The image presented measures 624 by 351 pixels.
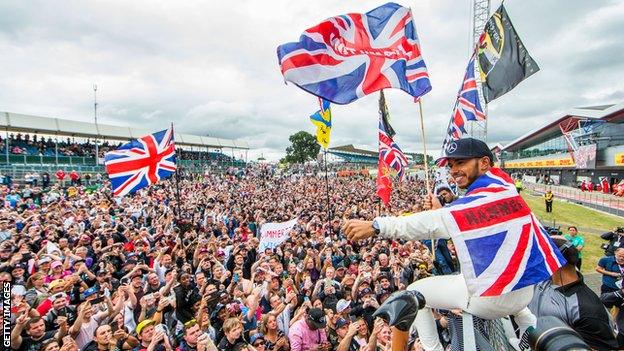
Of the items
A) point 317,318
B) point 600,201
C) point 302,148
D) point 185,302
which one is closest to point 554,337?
point 317,318

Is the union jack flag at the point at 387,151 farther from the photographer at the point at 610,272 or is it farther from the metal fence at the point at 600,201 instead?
the metal fence at the point at 600,201

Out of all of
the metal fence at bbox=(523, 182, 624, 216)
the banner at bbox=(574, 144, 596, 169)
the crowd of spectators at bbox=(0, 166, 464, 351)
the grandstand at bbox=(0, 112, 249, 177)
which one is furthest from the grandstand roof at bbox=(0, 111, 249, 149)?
the banner at bbox=(574, 144, 596, 169)

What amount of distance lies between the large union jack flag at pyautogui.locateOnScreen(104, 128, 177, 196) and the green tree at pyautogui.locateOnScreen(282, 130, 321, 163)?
8370 centimetres

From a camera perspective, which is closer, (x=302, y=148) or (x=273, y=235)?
(x=273, y=235)

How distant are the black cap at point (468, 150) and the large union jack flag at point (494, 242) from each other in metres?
0.24

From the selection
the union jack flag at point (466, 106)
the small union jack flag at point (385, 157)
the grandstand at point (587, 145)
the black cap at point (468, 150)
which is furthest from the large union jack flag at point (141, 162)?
the grandstand at point (587, 145)

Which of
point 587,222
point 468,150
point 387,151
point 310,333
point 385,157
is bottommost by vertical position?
point 587,222

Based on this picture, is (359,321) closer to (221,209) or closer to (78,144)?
(221,209)

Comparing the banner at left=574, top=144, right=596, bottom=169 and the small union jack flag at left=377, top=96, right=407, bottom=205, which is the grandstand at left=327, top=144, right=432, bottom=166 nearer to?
the banner at left=574, top=144, right=596, bottom=169

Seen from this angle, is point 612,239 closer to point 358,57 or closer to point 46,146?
point 358,57

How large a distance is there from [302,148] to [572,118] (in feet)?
199

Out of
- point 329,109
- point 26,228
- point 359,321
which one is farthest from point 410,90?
point 26,228

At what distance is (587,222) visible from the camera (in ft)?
Result: 66.0

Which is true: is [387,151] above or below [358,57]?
below
